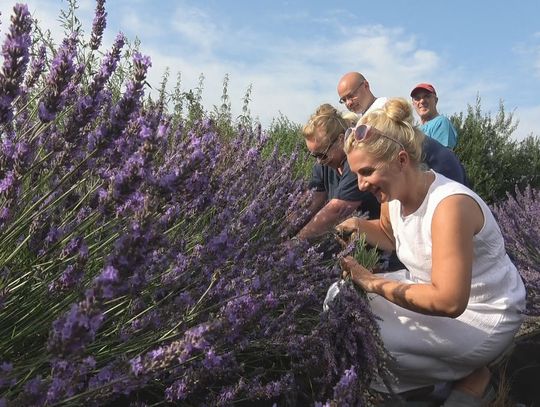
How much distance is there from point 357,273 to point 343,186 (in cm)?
115

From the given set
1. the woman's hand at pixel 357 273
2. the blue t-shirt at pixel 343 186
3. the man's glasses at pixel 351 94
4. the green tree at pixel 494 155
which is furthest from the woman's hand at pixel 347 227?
the green tree at pixel 494 155

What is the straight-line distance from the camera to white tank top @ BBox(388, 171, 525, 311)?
2.14m

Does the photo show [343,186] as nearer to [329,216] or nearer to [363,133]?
[329,216]

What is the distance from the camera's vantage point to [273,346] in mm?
1884

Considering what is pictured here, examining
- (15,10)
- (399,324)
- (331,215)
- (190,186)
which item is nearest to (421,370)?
(399,324)

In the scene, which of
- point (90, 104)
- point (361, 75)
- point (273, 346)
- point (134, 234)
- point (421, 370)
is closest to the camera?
point (134, 234)

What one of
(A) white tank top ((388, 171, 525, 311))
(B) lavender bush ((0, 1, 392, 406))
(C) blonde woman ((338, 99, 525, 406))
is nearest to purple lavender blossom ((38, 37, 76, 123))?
(B) lavender bush ((0, 1, 392, 406))

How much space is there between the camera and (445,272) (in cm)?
191

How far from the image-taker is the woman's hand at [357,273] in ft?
6.73

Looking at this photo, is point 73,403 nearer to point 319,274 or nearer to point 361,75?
point 319,274

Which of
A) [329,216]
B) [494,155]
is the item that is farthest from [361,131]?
[494,155]

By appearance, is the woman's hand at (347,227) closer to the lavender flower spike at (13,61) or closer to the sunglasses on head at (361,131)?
the sunglasses on head at (361,131)

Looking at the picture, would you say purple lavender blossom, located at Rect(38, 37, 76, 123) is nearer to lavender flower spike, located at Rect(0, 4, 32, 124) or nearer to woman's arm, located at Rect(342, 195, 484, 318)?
lavender flower spike, located at Rect(0, 4, 32, 124)

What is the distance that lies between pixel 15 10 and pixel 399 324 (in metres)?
1.56
